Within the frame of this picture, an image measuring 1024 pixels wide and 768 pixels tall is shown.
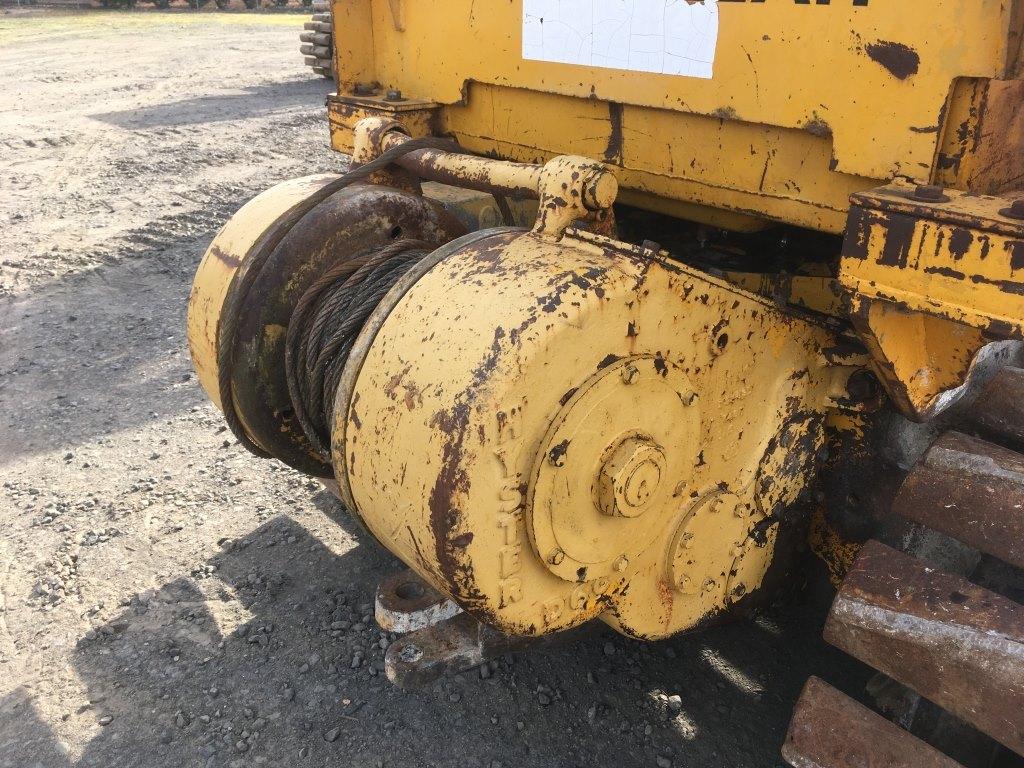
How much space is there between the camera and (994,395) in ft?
7.15

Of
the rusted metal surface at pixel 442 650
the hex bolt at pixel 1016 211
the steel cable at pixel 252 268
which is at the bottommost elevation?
the rusted metal surface at pixel 442 650

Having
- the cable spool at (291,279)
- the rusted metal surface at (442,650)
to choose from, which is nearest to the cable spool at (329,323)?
the cable spool at (291,279)

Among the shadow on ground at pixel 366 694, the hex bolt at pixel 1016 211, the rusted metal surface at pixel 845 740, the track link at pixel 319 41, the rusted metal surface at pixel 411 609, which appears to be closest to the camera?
the hex bolt at pixel 1016 211

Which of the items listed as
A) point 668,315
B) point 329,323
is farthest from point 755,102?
point 329,323

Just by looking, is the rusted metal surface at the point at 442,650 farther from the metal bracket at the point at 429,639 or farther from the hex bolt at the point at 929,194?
the hex bolt at the point at 929,194

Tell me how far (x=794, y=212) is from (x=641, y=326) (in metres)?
0.63

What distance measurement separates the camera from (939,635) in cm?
178

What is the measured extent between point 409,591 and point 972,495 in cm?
140

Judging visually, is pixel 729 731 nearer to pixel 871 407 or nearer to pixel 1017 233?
pixel 871 407

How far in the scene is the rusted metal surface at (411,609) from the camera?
87.7 inches

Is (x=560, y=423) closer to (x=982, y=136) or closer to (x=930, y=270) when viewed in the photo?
(x=930, y=270)

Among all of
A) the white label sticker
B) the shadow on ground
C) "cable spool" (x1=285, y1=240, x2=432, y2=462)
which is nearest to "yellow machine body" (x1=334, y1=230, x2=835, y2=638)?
"cable spool" (x1=285, y1=240, x2=432, y2=462)

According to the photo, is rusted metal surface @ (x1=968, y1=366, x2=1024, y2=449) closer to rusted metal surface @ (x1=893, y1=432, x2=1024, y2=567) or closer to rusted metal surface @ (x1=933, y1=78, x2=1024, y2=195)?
rusted metal surface @ (x1=893, y1=432, x2=1024, y2=567)

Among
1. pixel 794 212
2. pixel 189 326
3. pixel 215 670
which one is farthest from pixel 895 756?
pixel 189 326
